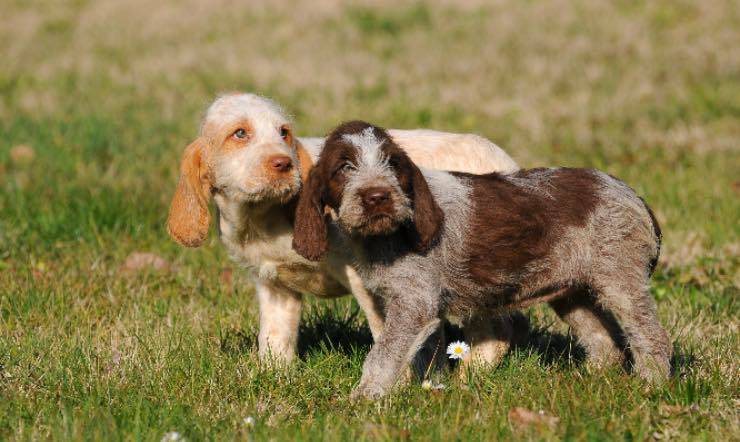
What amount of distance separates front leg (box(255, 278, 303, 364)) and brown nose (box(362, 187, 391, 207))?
63.7 inches

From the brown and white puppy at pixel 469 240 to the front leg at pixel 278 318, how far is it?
879 millimetres

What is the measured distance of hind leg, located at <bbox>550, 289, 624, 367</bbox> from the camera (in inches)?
240

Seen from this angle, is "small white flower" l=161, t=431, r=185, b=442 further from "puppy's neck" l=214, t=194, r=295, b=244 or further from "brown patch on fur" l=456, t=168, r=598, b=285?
"brown patch on fur" l=456, t=168, r=598, b=285

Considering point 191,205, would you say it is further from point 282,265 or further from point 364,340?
point 364,340

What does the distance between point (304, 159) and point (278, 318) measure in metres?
1.09

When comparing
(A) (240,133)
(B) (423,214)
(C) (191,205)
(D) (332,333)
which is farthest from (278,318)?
(B) (423,214)

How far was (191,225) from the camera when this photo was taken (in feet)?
19.6

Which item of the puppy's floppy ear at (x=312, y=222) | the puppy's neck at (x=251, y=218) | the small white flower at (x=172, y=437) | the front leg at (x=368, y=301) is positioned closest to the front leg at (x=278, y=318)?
the puppy's neck at (x=251, y=218)

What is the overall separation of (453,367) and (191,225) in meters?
1.98

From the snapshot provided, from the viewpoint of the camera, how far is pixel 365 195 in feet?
16.1

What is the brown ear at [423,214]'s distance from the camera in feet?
16.9

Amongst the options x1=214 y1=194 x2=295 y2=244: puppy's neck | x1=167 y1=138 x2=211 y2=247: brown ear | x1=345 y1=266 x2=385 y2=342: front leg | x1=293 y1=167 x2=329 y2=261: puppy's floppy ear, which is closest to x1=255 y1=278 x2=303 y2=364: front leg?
x1=214 y1=194 x2=295 y2=244: puppy's neck

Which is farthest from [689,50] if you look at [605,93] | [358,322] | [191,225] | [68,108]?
[191,225]

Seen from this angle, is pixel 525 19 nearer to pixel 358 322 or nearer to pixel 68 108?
pixel 68 108
